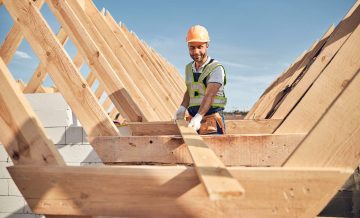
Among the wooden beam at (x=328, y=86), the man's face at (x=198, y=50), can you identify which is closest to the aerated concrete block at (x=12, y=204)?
the man's face at (x=198, y=50)

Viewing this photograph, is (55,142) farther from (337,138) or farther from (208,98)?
(337,138)

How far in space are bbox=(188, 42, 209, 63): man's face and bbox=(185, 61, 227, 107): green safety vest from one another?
0.47 ft

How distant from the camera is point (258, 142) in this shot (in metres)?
2.38

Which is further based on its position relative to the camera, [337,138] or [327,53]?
[327,53]

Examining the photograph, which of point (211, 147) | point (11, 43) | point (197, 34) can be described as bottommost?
point (211, 147)

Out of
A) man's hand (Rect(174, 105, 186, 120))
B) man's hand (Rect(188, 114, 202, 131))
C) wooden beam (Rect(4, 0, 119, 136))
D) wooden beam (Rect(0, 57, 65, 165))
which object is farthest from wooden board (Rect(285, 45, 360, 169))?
man's hand (Rect(174, 105, 186, 120))

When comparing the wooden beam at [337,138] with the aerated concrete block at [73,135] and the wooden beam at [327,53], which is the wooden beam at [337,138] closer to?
the wooden beam at [327,53]

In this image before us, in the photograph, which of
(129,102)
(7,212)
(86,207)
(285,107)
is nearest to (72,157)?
(7,212)

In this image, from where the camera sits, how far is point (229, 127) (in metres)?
4.09

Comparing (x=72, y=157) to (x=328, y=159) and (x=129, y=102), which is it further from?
(x=328, y=159)

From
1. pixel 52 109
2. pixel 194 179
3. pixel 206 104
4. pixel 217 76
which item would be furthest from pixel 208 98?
pixel 52 109

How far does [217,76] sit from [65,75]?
1500 mm

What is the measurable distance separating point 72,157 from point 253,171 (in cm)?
456

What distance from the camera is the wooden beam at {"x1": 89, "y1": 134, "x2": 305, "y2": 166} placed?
2.35 m
